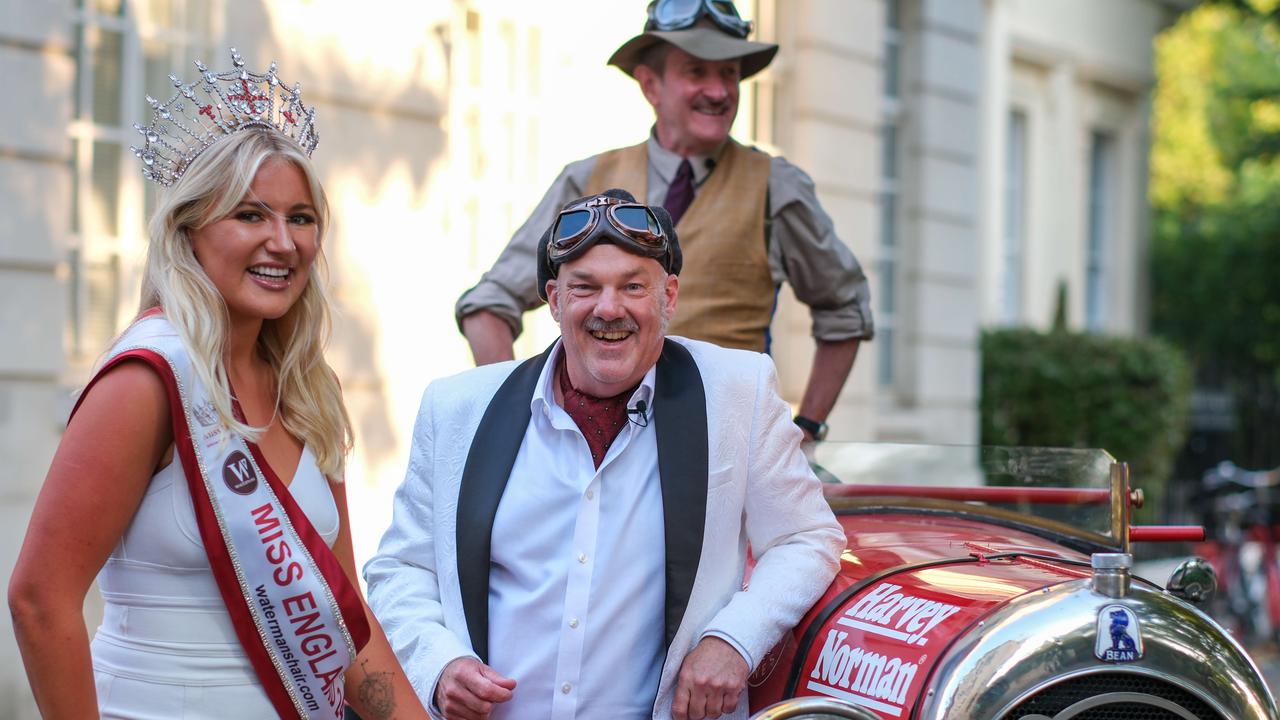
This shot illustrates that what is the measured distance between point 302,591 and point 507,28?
5.75 meters

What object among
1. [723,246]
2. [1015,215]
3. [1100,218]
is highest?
[1100,218]

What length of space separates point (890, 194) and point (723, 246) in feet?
23.6

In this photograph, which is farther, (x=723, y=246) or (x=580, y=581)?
(x=723, y=246)

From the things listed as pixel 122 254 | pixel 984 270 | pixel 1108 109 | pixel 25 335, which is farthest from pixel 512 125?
pixel 1108 109

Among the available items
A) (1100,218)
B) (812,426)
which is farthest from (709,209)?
(1100,218)

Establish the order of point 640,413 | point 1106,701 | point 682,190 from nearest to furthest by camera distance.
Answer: point 1106,701 → point 640,413 → point 682,190

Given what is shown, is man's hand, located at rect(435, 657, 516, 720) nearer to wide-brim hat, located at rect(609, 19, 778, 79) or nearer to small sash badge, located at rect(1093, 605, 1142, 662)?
small sash badge, located at rect(1093, 605, 1142, 662)

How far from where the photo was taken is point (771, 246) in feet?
12.9

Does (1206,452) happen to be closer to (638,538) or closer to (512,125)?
(512,125)

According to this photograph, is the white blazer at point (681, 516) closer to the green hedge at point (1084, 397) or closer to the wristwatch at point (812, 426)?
the wristwatch at point (812, 426)

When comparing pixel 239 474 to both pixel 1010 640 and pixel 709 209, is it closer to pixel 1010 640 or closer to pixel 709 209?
pixel 1010 640

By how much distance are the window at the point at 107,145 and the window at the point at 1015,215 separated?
1044 cm

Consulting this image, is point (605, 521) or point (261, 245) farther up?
point (261, 245)

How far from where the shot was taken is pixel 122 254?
6.25m
